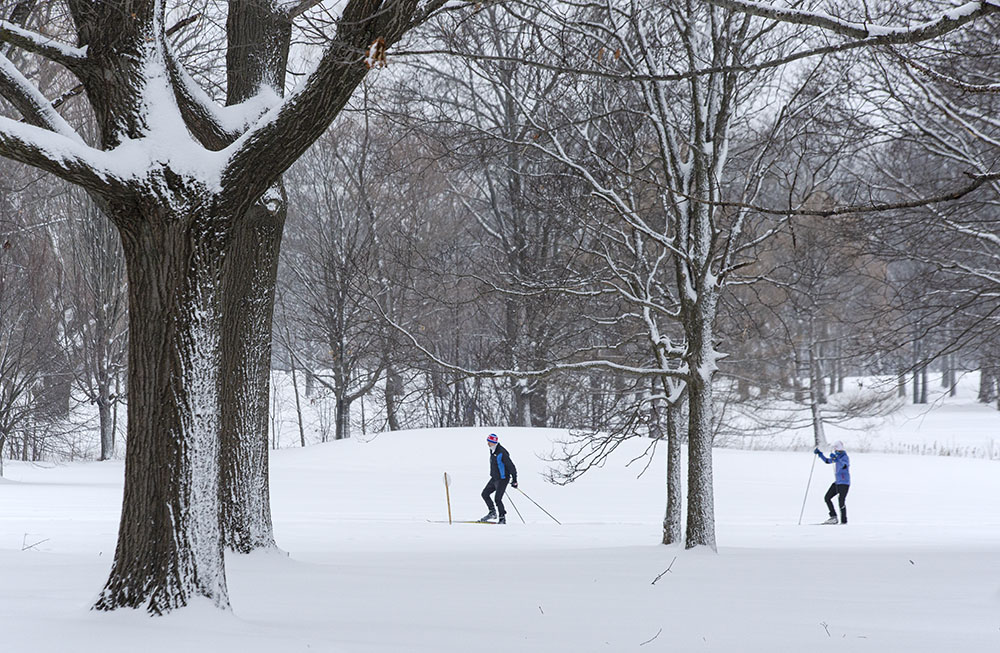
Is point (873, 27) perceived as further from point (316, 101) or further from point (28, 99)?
point (28, 99)

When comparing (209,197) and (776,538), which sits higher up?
(209,197)

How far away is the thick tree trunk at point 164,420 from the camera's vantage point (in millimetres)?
4662

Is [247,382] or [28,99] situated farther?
[247,382]

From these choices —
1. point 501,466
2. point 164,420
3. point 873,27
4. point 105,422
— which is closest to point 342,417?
point 105,422

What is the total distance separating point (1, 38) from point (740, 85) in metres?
7.90

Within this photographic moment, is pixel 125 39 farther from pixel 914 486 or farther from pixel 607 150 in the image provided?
pixel 914 486

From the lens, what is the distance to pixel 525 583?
271 inches

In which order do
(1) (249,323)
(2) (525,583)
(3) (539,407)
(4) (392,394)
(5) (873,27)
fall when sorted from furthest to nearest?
(4) (392,394) → (3) (539,407) → (1) (249,323) → (2) (525,583) → (5) (873,27)

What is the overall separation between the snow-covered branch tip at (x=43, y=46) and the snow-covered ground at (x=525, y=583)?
307cm

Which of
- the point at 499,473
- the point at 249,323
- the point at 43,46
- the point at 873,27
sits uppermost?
Answer: the point at 43,46

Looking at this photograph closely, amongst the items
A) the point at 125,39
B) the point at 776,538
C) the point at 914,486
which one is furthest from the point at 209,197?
the point at 914,486

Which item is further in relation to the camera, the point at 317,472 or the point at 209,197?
the point at 317,472

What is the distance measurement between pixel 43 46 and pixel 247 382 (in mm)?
3362

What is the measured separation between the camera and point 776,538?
12852mm
